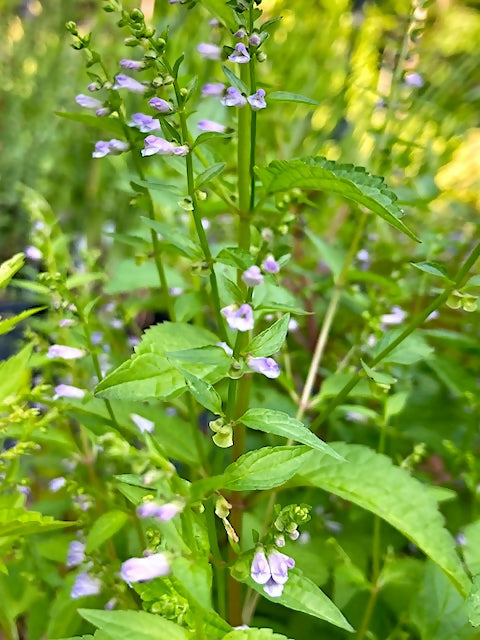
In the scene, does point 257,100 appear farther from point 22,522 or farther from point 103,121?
point 22,522

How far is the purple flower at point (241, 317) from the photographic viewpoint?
405mm

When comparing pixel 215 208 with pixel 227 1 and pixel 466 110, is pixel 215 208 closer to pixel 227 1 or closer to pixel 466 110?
pixel 227 1

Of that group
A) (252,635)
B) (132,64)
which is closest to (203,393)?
(252,635)

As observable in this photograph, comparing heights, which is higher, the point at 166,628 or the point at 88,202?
the point at 166,628

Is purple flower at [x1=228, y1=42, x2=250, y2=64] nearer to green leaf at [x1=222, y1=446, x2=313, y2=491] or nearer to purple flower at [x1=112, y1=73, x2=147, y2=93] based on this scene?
purple flower at [x1=112, y1=73, x2=147, y2=93]

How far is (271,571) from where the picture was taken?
0.40 m

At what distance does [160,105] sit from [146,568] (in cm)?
29

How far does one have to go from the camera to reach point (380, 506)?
1.74 feet

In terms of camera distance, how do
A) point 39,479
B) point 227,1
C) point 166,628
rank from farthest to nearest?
1. point 39,479
2. point 227,1
3. point 166,628

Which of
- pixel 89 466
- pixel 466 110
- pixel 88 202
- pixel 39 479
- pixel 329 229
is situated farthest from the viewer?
pixel 88 202

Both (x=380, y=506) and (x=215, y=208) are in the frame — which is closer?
(x=380, y=506)

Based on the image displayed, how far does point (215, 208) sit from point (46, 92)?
5.37 feet

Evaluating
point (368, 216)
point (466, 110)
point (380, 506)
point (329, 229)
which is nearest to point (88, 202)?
point (329, 229)

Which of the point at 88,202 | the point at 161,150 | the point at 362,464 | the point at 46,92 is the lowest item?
the point at 88,202
